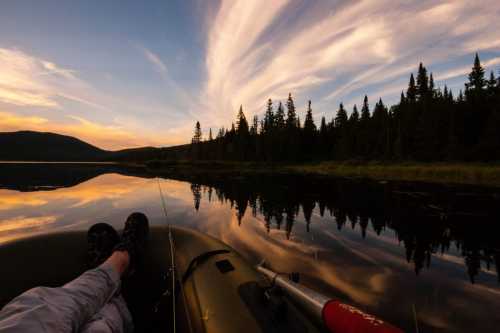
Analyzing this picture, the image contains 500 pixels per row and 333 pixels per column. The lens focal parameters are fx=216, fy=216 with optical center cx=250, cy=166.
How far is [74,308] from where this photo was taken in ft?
5.69

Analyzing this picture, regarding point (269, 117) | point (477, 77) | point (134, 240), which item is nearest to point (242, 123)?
point (269, 117)

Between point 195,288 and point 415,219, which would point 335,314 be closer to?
point 195,288

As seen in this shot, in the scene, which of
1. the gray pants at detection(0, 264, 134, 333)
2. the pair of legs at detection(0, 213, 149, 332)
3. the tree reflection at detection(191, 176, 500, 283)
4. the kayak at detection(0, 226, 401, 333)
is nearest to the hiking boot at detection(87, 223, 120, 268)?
the pair of legs at detection(0, 213, 149, 332)

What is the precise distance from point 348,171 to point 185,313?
35.6m

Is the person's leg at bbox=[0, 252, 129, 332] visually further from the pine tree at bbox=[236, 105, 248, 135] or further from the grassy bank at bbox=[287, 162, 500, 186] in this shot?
the pine tree at bbox=[236, 105, 248, 135]

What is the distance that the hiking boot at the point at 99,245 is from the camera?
309 cm

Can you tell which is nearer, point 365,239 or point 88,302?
point 88,302

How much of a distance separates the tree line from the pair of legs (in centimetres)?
4588

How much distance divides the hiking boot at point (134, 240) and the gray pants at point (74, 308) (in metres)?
0.59

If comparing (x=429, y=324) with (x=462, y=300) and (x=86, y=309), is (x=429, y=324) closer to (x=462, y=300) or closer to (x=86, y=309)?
(x=462, y=300)

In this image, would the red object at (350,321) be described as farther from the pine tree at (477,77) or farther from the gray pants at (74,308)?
the pine tree at (477,77)

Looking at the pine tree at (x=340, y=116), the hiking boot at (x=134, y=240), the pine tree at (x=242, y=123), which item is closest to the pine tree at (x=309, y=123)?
the pine tree at (x=340, y=116)

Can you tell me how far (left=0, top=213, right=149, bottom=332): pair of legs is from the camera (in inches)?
57.1

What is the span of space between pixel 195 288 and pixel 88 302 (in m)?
1.04
